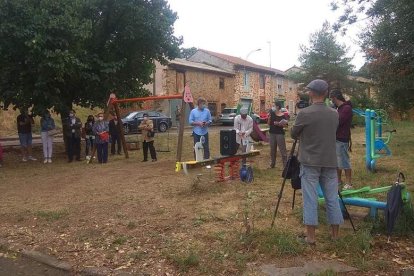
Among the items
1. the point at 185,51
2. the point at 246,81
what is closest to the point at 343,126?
the point at 185,51

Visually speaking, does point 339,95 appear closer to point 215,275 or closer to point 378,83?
point 215,275

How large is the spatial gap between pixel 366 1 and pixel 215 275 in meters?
9.07

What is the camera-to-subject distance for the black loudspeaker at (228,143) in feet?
29.7

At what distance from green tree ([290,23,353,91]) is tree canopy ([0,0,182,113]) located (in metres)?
23.3

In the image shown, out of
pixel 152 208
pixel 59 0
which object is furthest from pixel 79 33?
pixel 152 208

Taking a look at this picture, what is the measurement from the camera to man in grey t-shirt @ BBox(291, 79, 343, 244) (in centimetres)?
489

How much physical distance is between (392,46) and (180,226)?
332 inches

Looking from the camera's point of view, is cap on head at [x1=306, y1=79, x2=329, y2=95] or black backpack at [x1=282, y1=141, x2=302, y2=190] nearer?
cap on head at [x1=306, y1=79, x2=329, y2=95]

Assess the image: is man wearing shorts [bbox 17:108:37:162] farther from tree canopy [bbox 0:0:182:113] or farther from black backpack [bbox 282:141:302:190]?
black backpack [bbox 282:141:302:190]

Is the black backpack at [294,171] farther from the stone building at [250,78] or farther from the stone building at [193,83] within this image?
the stone building at [250,78]

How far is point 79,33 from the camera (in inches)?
477

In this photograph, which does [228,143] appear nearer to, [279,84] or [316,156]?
[316,156]

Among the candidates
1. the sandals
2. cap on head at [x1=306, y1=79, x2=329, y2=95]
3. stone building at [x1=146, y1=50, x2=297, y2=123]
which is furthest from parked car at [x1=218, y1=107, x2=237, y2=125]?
the sandals

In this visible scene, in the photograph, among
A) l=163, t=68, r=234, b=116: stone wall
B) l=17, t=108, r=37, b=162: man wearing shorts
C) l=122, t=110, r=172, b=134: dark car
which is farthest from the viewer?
l=163, t=68, r=234, b=116: stone wall
